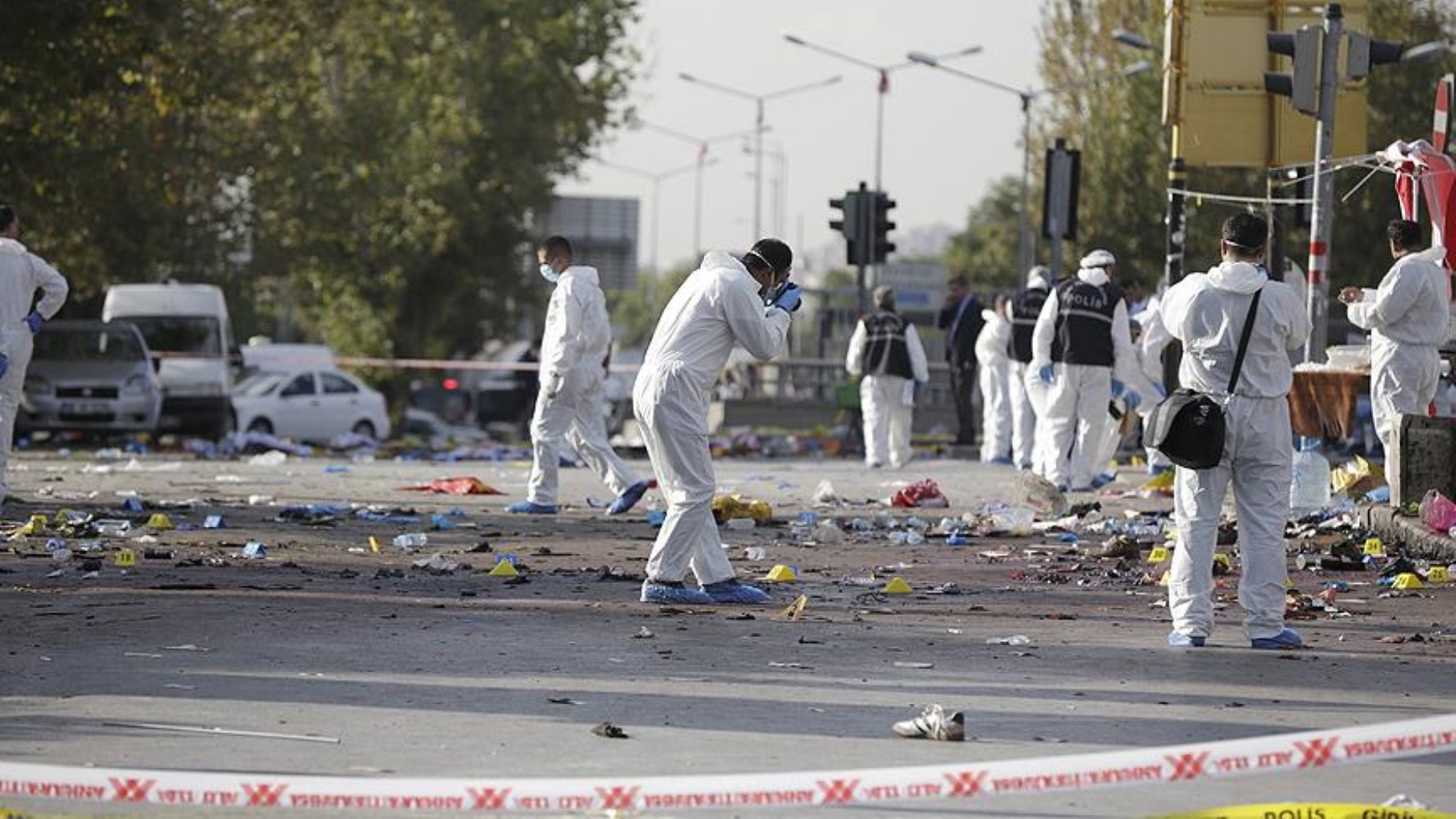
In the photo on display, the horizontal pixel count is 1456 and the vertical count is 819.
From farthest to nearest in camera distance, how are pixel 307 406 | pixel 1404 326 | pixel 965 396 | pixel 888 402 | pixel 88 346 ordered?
pixel 307 406 → pixel 88 346 → pixel 965 396 → pixel 888 402 → pixel 1404 326

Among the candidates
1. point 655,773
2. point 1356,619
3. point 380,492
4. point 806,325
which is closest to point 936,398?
point 380,492

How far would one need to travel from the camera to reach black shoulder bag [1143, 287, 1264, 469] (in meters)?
11.8

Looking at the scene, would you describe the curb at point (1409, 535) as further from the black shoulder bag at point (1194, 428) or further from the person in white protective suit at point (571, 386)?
the person in white protective suit at point (571, 386)

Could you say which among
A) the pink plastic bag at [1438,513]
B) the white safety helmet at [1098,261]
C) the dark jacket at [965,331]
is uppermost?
the white safety helmet at [1098,261]

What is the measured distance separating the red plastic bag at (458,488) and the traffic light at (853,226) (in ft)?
38.8

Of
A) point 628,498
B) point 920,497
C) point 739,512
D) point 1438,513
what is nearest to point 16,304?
point 628,498

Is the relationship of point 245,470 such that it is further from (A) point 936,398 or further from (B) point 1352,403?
(A) point 936,398

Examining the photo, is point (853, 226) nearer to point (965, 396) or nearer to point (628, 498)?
point (965, 396)

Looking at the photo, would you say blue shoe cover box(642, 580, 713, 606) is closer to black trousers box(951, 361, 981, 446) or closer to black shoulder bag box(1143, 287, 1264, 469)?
black shoulder bag box(1143, 287, 1264, 469)

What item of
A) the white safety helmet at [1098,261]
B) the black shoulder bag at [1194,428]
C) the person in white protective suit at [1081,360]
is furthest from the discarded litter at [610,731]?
the white safety helmet at [1098,261]

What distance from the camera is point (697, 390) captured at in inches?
537

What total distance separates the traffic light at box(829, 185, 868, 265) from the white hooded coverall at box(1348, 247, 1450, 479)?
16.7m

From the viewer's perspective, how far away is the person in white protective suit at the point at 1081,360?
75.6 feet

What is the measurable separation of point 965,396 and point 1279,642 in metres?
21.6
